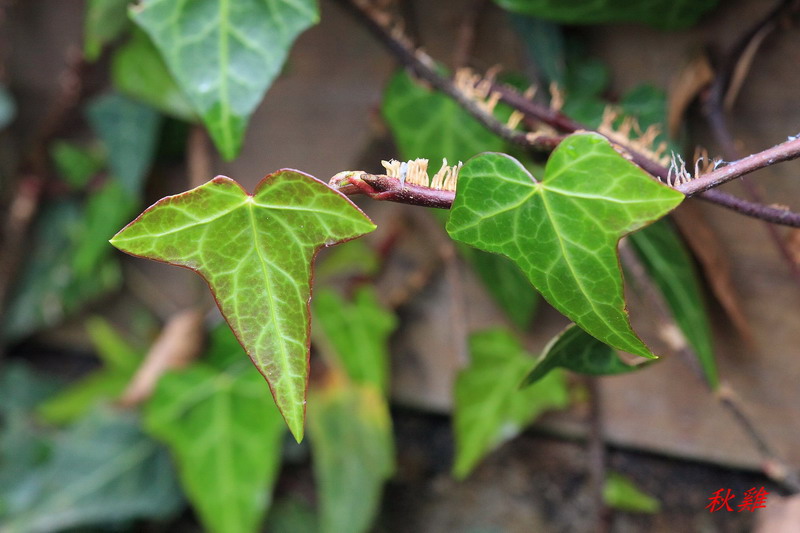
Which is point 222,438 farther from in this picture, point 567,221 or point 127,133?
point 567,221

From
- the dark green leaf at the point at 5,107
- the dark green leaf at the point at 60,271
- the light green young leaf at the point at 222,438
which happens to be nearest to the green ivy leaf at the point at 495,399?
the light green young leaf at the point at 222,438

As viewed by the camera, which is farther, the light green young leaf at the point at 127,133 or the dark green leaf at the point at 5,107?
the dark green leaf at the point at 5,107

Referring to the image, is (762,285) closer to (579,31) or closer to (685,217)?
(685,217)

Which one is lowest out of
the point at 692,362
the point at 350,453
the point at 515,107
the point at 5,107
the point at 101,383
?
the point at 101,383

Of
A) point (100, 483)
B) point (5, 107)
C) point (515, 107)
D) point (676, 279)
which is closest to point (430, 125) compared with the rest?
point (515, 107)

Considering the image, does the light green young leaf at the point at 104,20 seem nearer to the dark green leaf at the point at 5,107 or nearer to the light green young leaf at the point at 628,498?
the dark green leaf at the point at 5,107

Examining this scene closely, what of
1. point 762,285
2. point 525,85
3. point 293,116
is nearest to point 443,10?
point 525,85

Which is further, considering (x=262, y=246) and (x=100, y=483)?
(x=100, y=483)
